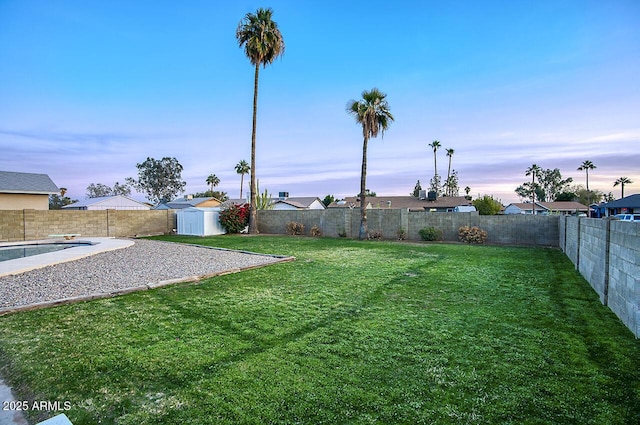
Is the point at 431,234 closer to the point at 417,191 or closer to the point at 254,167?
the point at 254,167

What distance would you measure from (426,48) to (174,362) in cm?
1459

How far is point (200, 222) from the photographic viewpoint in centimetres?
2050

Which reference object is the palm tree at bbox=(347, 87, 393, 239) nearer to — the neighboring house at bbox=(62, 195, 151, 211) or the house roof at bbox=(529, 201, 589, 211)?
the neighboring house at bbox=(62, 195, 151, 211)

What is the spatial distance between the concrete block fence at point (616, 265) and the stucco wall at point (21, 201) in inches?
1074

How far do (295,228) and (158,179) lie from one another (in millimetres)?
37244

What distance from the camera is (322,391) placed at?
274cm

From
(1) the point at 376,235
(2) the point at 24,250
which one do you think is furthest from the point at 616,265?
(2) the point at 24,250

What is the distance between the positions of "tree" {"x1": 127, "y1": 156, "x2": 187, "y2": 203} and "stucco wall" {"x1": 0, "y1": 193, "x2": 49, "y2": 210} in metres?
27.3

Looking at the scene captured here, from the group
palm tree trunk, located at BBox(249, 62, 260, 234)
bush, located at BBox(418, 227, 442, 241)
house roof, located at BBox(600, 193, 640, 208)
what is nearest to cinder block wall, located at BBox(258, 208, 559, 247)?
bush, located at BBox(418, 227, 442, 241)

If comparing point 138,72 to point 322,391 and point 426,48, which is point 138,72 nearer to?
point 426,48

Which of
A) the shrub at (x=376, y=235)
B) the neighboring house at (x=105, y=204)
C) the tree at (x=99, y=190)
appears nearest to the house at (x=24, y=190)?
the neighboring house at (x=105, y=204)

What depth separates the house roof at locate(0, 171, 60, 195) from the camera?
19550mm

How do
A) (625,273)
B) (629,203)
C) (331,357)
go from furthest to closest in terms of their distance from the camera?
(629,203) → (625,273) → (331,357)

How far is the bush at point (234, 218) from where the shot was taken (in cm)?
2109
